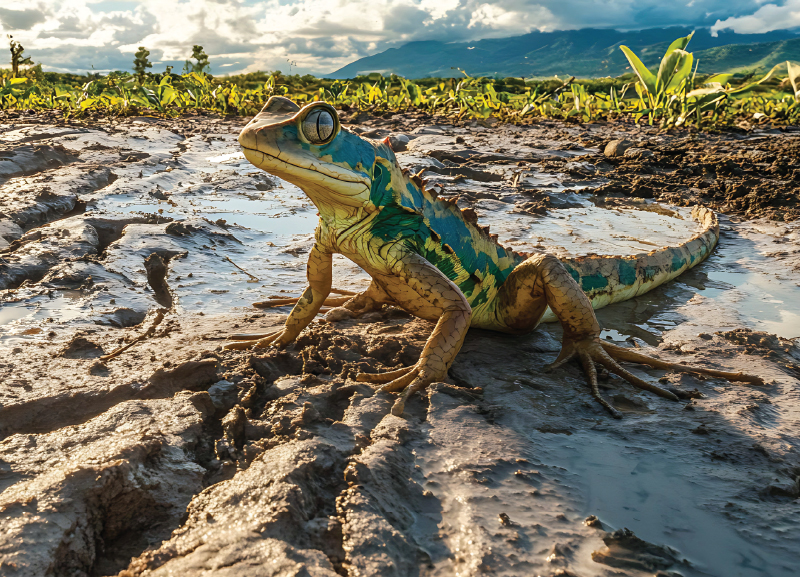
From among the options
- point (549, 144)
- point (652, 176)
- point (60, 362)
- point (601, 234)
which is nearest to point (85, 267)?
point (60, 362)

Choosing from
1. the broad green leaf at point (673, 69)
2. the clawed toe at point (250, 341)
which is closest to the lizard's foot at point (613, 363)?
the clawed toe at point (250, 341)

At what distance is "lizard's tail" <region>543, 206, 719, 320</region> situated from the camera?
3652 millimetres

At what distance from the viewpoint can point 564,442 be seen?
2092 millimetres

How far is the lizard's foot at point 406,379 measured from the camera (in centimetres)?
232

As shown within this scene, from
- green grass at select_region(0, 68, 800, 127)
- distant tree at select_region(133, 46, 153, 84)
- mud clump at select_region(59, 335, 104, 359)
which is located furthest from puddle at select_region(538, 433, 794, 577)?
distant tree at select_region(133, 46, 153, 84)

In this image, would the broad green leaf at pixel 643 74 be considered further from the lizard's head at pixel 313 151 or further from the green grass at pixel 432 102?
the lizard's head at pixel 313 151

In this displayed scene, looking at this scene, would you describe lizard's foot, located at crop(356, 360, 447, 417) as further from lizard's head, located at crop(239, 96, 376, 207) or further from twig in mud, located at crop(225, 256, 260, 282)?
twig in mud, located at crop(225, 256, 260, 282)

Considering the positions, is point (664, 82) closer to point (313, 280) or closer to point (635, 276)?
point (635, 276)

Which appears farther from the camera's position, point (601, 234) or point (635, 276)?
point (601, 234)

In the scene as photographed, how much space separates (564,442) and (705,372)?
3.62 ft

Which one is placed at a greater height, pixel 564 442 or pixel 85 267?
pixel 85 267

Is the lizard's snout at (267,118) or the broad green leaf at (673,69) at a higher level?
the broad green leaf at (673,69)

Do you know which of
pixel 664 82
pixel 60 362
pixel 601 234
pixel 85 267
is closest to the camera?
pixel 60 362

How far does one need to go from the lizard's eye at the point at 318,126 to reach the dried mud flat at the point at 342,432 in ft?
3.52
